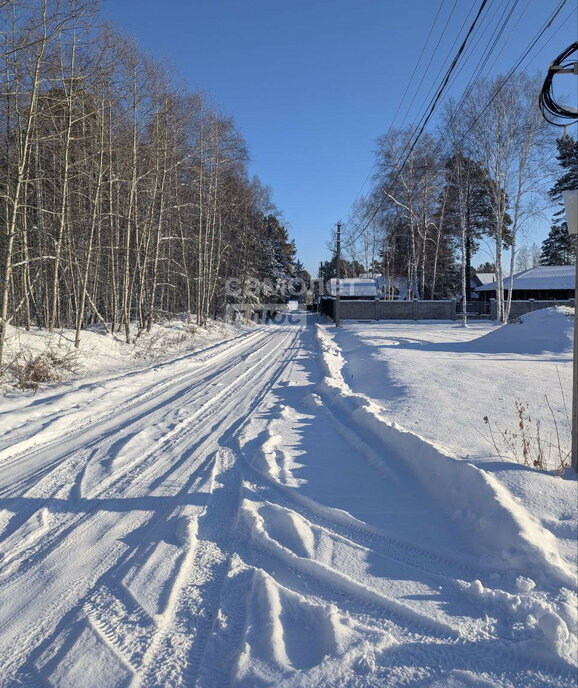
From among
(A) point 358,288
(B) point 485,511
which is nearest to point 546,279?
(A) point 358,288

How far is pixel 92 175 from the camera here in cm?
1552

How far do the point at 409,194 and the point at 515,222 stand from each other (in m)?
10.9

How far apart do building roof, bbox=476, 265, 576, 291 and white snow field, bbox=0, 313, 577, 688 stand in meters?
39.4

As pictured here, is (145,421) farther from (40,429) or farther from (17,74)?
(17,74)

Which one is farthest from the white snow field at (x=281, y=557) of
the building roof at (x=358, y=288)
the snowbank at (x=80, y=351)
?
the building roof at (x=358, y=288)

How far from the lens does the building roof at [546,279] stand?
38713 mm

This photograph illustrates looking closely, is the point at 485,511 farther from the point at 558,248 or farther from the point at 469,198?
the point at 558,248

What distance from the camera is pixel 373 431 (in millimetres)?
5797

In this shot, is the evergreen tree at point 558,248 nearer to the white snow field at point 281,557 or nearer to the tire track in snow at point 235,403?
the tire track in snow at point 235,403

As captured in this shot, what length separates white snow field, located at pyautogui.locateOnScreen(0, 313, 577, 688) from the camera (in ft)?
6.94

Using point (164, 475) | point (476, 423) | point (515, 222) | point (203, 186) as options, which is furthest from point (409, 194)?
point (164, 475)

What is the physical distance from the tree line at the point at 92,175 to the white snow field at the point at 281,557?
21.8 ft

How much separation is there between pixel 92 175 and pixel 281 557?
16.1 meters

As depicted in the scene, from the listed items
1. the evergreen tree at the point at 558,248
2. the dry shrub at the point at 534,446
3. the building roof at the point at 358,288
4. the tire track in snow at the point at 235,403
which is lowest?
the tire track in snow at the point at 235,403
